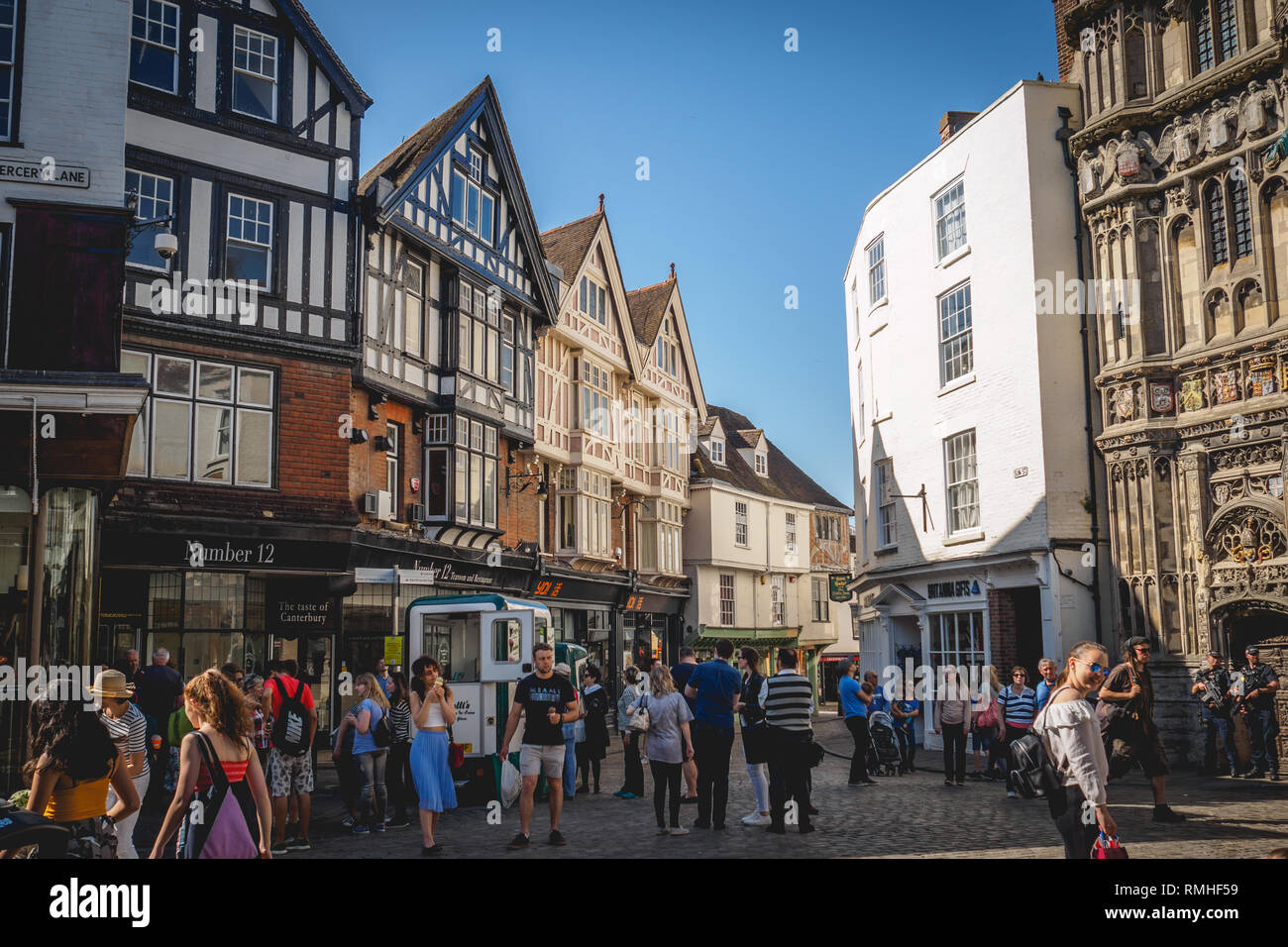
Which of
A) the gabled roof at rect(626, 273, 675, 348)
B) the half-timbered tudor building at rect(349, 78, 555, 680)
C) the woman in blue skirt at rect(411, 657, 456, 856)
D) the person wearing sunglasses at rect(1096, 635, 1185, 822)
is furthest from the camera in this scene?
the gabled roof at rect(626, 273, 675, 348)

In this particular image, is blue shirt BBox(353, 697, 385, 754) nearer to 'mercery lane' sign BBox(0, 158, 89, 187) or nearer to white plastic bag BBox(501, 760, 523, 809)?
white plastic bag BBox(501, 760, 523, 809)

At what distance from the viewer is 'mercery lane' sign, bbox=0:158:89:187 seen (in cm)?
1426

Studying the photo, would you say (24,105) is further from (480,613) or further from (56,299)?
(480,613)

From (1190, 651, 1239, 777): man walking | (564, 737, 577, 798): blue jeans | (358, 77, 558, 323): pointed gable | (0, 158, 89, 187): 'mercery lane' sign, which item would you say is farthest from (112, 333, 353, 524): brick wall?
(1190, 651, 1239, 777): man walking

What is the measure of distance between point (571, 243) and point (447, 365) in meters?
11.3

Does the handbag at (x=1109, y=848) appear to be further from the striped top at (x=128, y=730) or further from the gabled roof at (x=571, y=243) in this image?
the gabled roof at (x=571, y=243)

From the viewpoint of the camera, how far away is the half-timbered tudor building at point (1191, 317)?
55.7ft

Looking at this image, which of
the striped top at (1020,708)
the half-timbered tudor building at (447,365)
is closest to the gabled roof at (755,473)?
the half-timbered tudor building at (447,365)

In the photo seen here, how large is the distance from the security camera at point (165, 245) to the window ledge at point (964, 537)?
1546cm

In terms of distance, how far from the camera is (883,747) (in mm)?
17797

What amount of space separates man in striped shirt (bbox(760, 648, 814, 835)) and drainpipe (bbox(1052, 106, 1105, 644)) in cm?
1024

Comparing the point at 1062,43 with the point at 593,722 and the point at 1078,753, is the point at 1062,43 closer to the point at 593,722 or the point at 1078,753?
the point at 593,722

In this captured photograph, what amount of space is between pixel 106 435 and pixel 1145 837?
12.1m

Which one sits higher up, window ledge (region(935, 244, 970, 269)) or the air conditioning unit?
window ledge (region(935, 244, 970, 269))
